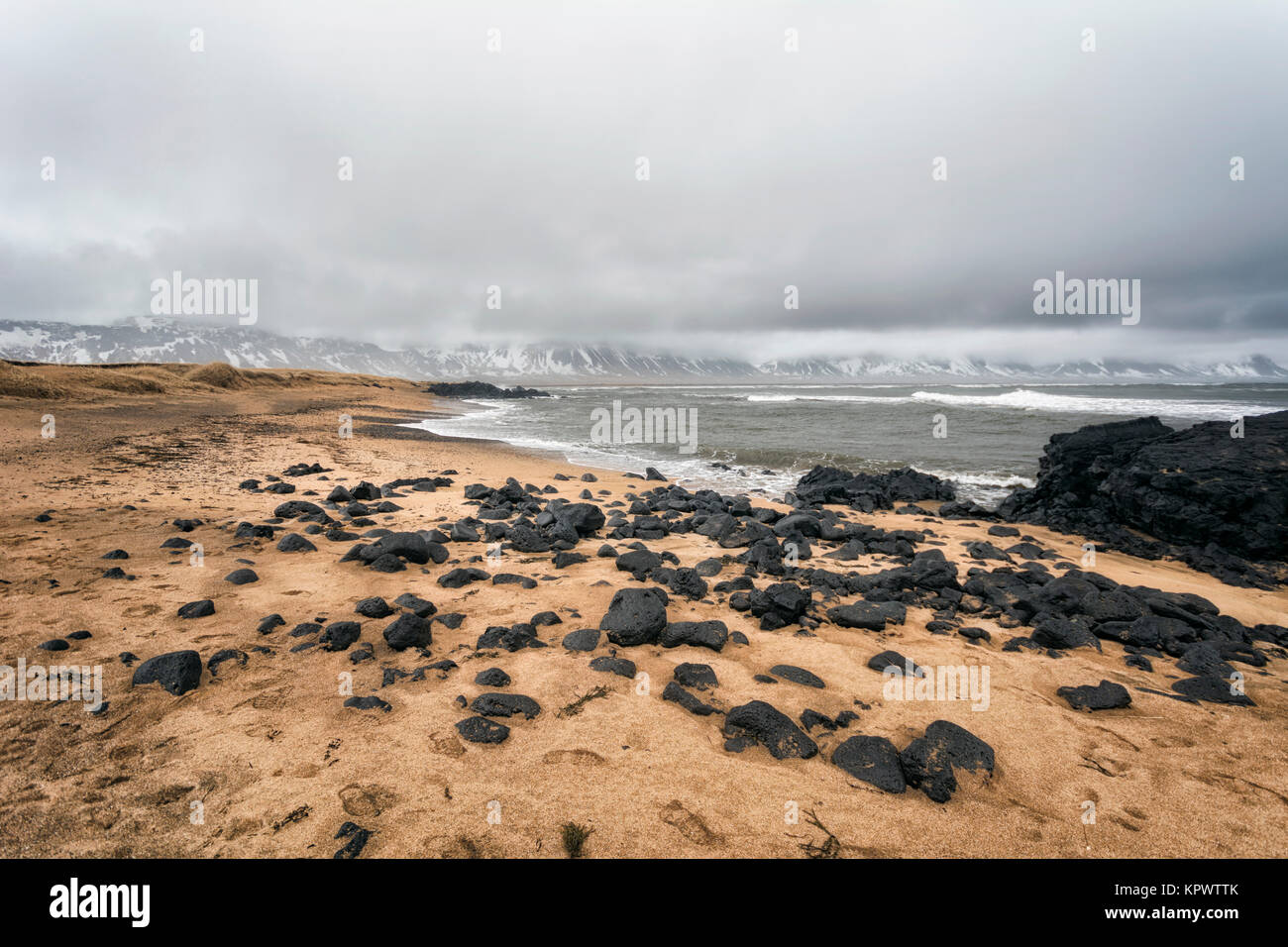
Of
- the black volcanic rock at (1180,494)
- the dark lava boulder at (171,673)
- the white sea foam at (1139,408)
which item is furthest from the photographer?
the white sea foam at (1139,408)

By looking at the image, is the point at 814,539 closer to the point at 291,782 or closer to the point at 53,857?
the point at 291,782

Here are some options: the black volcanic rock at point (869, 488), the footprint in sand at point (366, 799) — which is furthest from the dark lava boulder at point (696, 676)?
the black volcanic rock at point (869, 488)

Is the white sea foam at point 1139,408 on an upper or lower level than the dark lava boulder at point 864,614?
upper

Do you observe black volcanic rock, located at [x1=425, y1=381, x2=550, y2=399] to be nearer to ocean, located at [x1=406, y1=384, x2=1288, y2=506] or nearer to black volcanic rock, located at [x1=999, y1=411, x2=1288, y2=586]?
ocean, located at [x1=406, y1=384, x2=1288, y2=506]

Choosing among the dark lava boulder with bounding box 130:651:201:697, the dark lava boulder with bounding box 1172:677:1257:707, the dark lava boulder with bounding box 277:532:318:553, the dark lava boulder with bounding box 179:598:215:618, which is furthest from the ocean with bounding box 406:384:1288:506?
the dark lava boulder with bounding box 130:651:201:697

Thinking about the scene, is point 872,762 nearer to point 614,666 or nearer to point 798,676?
point 798,676

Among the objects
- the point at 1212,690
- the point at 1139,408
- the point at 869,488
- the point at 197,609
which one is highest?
the point at 1139,408

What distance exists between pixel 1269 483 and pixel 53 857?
64.6 ft

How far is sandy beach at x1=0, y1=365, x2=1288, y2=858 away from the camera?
323cm

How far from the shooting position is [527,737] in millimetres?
4238

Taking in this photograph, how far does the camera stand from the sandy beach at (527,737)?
127 inches

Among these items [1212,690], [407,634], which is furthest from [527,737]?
[1212,690]

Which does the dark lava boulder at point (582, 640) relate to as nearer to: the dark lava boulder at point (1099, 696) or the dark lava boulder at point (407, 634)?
the dark lava boulder at point (407, 634)
